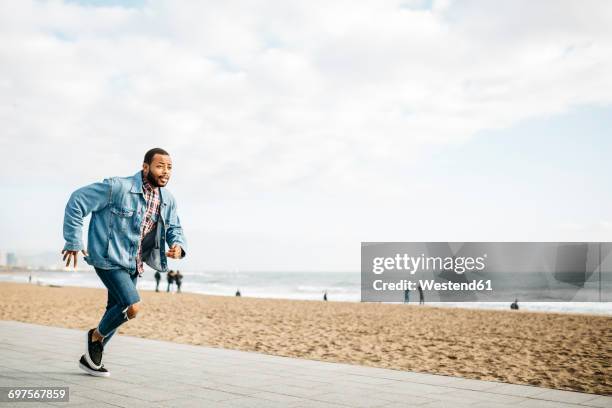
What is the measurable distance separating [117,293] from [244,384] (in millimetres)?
1439

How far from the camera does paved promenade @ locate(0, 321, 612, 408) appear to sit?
4.47m

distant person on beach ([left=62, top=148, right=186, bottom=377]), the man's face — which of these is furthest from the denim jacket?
the man's face

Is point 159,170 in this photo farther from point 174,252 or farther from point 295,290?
point 295,290

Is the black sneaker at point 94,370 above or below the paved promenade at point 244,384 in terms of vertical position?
above

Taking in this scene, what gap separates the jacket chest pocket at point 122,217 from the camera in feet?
16.0

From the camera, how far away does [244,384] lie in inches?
205

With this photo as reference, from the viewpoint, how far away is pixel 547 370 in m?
7.91

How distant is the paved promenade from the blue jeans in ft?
1.78

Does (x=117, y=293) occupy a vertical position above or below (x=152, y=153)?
below

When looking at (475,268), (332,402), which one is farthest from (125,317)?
(475,268)

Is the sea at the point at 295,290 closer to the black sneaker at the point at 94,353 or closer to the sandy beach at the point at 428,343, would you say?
the sandy beach at the point at 428,343

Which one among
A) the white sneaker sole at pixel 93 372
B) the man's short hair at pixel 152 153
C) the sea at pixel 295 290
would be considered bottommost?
the sea at pixel 295 290

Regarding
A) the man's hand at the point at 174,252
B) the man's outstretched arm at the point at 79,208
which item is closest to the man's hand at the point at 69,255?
the man's outstretched arm at the point at 79,208

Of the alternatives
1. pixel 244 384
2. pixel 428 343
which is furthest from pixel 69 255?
pixel 428 343
